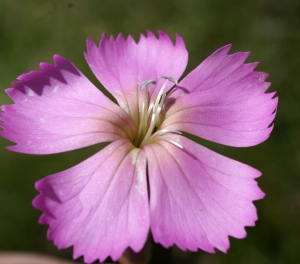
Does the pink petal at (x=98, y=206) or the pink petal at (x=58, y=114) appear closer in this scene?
the pink petal at (x=98, y=206)

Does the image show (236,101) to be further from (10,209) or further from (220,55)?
(10,209)

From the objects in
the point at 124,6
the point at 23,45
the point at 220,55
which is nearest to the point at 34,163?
the point at 23,45

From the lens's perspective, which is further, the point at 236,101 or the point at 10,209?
the point at 10,209

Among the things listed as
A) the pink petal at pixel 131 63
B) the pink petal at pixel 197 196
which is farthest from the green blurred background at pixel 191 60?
the pink petal at pixel 197 196

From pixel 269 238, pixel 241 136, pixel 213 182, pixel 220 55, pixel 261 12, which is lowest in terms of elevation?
pixel 269 238

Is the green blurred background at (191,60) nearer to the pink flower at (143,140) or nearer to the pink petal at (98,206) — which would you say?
the pink flower at (143,140)

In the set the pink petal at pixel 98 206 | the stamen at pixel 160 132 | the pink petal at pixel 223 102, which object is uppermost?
the pink petal at pixel 223 102

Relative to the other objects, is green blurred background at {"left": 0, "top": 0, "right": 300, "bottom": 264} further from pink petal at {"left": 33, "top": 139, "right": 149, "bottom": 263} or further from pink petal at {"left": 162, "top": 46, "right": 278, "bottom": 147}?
pink petal at {"left": 33, "top": 139, "right": 149, "bottom": 263}

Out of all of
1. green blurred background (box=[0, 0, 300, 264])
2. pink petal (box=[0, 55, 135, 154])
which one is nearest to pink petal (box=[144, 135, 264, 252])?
pink petal (box=[0, 55, 135, 154])
